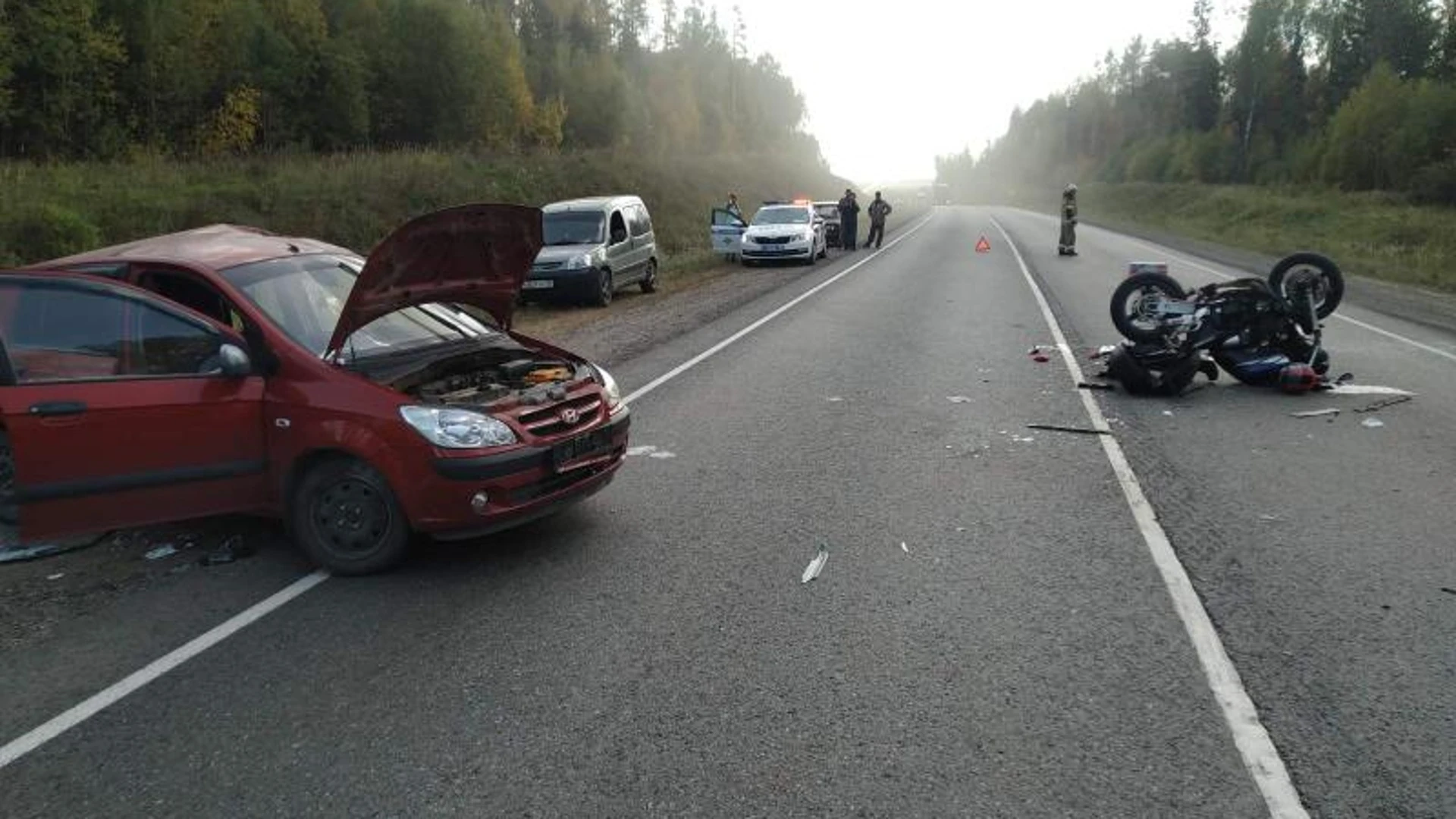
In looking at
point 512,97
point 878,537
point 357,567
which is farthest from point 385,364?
point 512,97

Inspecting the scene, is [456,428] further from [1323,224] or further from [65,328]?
[1323,224]

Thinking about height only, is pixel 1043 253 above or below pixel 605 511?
above

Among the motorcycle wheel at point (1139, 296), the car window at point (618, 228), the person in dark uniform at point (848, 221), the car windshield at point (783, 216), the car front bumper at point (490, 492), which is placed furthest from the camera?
the person in dark uniform at point (848, 221)

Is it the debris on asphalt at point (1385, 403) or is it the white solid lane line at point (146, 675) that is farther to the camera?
the debris on asphalt at point (1385, 403)

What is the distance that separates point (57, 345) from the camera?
16.5ft

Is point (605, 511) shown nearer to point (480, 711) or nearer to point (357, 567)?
point (357, 567)

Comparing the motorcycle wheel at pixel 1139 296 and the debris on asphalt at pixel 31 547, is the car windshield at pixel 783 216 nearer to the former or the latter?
the motorcycle wheel at pixel 1139 296

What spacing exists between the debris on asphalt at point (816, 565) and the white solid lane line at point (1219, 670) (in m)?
1.67

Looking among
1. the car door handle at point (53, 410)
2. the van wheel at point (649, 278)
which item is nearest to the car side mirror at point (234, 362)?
the car door handle at point (53, 410)

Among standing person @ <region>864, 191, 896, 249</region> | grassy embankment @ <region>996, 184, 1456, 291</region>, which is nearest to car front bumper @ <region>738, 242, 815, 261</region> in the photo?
standing person @ <region>864, 191, 896, 249</region>

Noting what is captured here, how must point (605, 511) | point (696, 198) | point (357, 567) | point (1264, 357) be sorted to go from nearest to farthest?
point (357, 567) → point (605, 511) → point (1264, 357) → point (696, 198)

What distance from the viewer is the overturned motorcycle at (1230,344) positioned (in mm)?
9086

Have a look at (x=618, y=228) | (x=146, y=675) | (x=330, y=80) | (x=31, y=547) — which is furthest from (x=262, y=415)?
(x=330, y=80)

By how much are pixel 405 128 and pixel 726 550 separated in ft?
157
